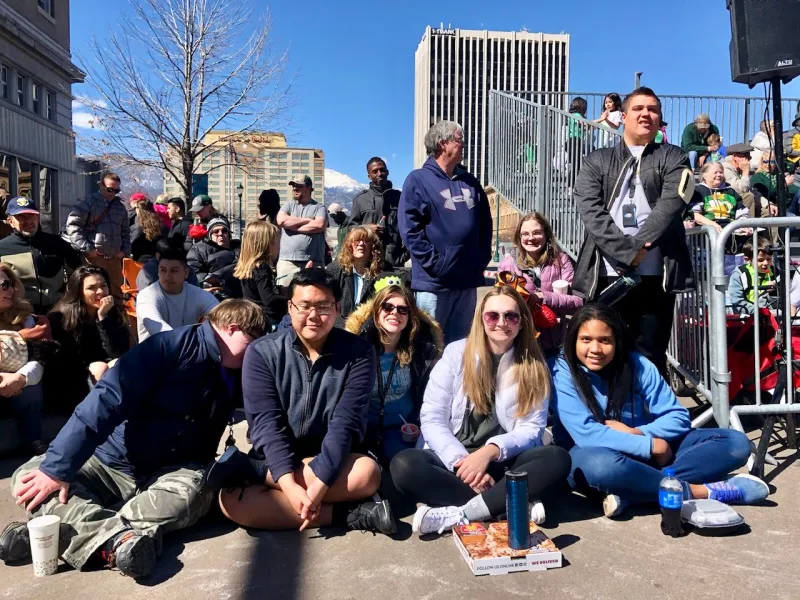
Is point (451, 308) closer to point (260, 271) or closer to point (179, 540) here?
point (260, 271)

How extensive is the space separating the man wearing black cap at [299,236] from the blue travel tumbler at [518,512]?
4.29m

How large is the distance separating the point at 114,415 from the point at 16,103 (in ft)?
90.9

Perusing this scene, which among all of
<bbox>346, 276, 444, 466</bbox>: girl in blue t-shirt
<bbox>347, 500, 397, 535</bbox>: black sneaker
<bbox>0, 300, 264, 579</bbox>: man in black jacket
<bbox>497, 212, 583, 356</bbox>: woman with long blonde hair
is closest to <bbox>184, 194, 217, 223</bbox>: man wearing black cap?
<bbox>497, 212, 583, 356</bbox>: woman with long blonde hair

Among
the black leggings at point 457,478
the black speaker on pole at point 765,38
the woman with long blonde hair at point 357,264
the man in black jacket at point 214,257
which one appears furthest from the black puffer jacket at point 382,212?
the black leggings at point 457,478

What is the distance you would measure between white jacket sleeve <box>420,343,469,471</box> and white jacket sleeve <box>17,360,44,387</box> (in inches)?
106

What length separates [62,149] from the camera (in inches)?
1196

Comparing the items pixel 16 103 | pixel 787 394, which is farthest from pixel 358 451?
pixel 16 103

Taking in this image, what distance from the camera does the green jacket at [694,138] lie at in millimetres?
10860

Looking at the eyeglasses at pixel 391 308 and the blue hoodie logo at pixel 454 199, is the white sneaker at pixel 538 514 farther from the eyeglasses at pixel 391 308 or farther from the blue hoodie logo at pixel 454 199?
the blue hoodie logo at pixel 454 199

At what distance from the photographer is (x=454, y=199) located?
190 inches

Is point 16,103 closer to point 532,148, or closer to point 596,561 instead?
point 532,148

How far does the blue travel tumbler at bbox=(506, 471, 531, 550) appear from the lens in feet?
9.35

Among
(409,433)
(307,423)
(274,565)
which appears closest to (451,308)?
(409,433)

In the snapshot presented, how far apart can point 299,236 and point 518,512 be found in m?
4.64
